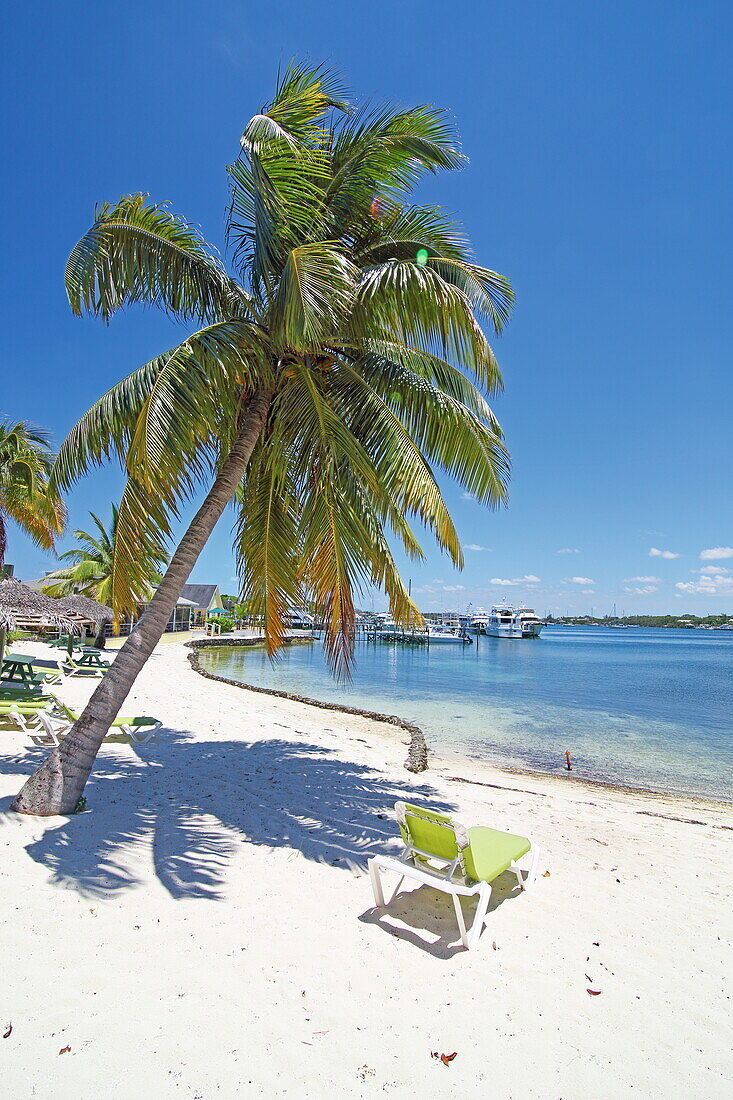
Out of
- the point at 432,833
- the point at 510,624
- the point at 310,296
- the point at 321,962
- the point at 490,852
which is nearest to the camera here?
the point at 321,962

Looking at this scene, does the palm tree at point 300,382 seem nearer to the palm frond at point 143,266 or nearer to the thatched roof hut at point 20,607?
the palm frond at point 143,266

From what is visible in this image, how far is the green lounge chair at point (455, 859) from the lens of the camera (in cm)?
394

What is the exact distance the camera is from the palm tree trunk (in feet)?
17.7

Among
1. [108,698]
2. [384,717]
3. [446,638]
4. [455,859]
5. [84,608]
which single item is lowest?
[446,638]

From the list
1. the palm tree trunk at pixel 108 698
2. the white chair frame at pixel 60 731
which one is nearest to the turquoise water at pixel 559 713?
the white chair frame at pixel 60 731

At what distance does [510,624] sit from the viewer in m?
113

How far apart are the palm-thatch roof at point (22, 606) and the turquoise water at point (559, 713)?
5.76 metres

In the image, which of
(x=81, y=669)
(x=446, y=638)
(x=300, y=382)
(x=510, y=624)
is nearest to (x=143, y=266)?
(x=300, y=382)

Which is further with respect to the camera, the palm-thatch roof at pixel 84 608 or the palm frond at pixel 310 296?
the palm-thatch roof at pixel 84 608

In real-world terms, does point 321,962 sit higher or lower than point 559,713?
higher

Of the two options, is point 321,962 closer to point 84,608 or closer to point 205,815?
point 205,815

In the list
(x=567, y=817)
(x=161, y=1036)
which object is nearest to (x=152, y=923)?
(x=161, y=1036)

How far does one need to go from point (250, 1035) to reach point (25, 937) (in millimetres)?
1666

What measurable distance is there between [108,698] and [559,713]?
21403 mm
